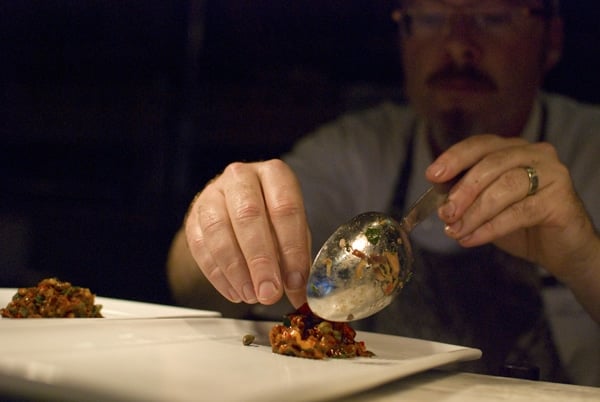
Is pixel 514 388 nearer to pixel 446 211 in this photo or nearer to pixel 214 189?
pixel 446 211

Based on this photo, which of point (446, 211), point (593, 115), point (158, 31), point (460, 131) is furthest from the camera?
point (158, 31)

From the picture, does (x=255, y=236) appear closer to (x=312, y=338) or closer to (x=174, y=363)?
(x=312, y=338)

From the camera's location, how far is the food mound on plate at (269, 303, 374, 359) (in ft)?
3.62

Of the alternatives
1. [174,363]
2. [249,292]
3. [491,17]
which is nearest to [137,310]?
[249,292]

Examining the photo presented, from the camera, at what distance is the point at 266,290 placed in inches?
46.6

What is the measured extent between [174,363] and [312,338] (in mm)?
318

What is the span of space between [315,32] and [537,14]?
804 millimetres

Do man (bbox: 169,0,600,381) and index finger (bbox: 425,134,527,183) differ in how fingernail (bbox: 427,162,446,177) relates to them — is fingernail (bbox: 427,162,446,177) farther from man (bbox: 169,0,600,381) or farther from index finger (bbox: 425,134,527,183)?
man (bbox: 169,0,600,381)

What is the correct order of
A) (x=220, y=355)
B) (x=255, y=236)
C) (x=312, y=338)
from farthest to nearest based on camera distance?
(x=255, y=236)
(x=312, y=338)
(x=220, y=355)

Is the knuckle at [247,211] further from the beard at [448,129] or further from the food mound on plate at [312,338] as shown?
the beard at [448,129]

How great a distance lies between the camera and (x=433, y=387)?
1.02m

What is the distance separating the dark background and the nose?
0.22 meters

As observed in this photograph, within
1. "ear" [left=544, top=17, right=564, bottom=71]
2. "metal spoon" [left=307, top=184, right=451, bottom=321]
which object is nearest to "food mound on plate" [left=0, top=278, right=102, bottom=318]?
"metal spoon" [left=307, top=184, right=451, bottom=321]

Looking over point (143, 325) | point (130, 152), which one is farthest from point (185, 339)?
point (130, 152)
